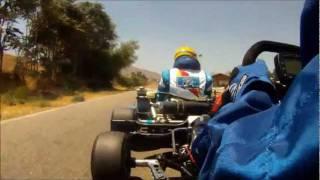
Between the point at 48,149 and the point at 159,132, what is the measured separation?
4845 mm

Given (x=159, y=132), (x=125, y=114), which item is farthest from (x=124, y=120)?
(x=159, y=132)

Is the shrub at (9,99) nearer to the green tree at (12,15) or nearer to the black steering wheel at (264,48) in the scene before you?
the green tree at (12,15)

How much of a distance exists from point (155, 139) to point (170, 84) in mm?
1433

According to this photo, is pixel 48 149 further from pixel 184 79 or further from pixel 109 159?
pixel 109 159

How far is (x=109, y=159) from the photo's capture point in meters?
3.75

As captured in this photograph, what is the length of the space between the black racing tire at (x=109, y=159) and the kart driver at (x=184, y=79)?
2499 mm

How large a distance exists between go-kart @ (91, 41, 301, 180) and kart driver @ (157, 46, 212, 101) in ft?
0.40

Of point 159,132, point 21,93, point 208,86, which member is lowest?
point 21,93

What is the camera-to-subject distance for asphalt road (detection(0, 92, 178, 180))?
288 inches

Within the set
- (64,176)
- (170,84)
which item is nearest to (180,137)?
(170,84)

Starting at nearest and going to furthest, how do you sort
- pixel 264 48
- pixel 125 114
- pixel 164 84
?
1. pixel 264 48
2. pixel 125 114
3. pixel 164 84

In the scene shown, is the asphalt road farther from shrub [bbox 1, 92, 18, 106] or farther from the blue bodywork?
shrub [bbox 1, 92, 18, 106]

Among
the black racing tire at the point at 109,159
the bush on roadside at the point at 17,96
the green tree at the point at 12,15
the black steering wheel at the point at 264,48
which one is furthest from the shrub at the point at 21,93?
the black steering wheel at the point at 264,48

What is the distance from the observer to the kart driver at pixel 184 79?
6.43m
